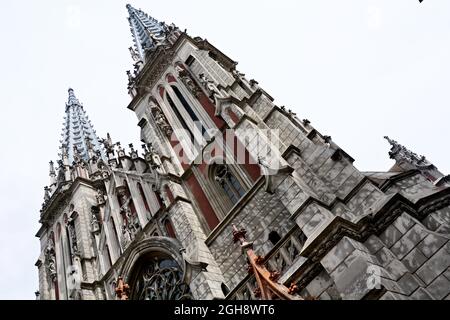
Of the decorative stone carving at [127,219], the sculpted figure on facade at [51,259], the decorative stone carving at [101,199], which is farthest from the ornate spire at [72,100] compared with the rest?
the decorative stone carving at [127,219]

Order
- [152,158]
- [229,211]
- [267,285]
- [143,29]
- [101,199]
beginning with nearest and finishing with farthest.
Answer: [267,285], [229,211], [152,158], [101,199], [143,29]

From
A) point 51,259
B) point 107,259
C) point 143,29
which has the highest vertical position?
point 143,29

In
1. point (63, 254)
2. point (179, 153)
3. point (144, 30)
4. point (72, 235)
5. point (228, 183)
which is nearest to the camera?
point (228, 183)

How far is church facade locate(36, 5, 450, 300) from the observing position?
8.88 metres

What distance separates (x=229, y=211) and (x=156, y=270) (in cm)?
367

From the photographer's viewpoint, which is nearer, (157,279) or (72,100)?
(157,279)

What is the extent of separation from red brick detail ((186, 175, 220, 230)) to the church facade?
5 centimetres

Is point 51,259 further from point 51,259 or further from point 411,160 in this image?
point 411,160

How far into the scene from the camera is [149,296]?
1470cm

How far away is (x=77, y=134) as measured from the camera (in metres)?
36.0

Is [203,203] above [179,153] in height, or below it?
below

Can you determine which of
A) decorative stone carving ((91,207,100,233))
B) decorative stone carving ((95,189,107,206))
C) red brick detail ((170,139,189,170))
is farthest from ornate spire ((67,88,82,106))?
red brick detail ((170,139,189,170))

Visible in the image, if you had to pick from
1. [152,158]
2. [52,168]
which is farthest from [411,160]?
[52,168]

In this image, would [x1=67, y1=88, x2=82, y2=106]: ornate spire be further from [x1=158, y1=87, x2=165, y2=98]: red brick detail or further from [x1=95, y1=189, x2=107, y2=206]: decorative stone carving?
[x1=158, y1=87, x2=165, y2=98]: red brick detail
